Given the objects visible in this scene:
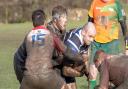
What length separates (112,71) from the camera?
7.91 meters

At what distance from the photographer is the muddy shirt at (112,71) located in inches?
309

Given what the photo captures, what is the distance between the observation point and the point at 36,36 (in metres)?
8.44

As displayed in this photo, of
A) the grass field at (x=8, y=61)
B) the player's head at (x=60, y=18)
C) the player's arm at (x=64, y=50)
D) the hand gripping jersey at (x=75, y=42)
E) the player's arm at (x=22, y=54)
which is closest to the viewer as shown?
the player's arm at (x=64, y=50)

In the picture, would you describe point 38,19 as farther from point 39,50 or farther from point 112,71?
point 112,71

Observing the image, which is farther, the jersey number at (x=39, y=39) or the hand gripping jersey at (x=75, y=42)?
the hand gripping jersey at (x=75, y=42)

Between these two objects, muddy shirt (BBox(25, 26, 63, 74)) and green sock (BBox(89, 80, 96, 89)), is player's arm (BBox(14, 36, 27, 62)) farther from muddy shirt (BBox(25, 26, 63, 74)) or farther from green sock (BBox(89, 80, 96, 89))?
green sock (BBox(89, 80, 96, 89))

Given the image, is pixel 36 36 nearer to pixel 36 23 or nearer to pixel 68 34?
pixel 36 23

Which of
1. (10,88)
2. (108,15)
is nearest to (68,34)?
(108,15)

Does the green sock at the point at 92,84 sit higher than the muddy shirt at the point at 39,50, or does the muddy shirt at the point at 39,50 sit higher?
the muddy shirt at the point at 39,50

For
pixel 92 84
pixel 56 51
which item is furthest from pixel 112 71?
pixel 92 84

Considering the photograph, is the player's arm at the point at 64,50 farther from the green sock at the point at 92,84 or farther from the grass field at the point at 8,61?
the grass field at the point at 8,61

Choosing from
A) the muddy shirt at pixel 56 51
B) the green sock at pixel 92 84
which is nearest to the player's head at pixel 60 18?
the muddy shirt at pixel 56 51

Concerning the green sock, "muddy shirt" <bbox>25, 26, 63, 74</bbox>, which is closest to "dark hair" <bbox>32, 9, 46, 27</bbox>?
"muddy shirt" <bbox>25, 26, 63, 74</bbox>

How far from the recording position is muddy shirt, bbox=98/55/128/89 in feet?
25.8
